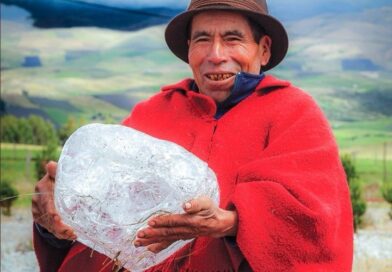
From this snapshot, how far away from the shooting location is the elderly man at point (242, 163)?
173 centimetres

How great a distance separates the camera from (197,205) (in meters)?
1.60

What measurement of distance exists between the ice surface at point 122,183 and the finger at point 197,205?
64 millimetres

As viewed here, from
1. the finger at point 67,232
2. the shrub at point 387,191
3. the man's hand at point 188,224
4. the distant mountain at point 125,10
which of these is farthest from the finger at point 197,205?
the shrub at point 387,191

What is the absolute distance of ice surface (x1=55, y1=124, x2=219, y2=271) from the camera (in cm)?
168

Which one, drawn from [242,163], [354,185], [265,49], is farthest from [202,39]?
[354,185]

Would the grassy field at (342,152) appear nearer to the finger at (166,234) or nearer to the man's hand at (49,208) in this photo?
the man's hand at (49,208)

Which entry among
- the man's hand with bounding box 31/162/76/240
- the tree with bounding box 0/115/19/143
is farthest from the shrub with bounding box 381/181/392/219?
the man's hand with bounding box 31/162/76/240

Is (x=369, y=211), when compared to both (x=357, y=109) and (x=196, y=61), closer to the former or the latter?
(x=357, y=109)

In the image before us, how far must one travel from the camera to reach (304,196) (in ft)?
5.67

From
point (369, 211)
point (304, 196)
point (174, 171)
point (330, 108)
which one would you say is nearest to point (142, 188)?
point (174, 171)

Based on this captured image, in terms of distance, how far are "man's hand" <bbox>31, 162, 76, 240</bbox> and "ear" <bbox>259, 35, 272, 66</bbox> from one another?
665mm

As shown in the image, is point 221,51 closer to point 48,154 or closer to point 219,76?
point 219,76

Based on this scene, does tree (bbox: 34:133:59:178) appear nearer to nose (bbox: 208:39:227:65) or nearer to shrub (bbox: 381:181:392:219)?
shrub (bbox: 381:181:392:219)

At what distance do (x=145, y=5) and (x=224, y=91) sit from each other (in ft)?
18.8
